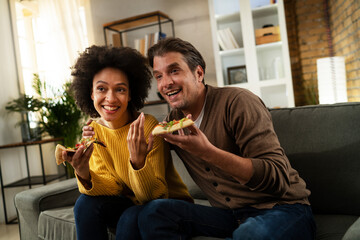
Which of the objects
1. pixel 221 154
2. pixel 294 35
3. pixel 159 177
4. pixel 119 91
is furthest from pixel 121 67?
pixel 294 35

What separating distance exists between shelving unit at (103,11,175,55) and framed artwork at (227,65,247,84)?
0.88m

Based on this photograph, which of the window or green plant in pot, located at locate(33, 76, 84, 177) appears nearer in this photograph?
green plant in pot, located at locate(33, 76, 84, 177)

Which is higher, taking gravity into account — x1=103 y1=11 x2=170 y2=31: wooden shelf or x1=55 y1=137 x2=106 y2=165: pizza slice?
x1=103 y1=11 x2=170 y2=31: wooden shelf

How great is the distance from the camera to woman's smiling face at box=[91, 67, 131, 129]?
147 centimetres

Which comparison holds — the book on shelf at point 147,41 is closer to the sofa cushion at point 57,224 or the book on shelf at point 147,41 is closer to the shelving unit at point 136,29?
the shelving unit at point 136,29

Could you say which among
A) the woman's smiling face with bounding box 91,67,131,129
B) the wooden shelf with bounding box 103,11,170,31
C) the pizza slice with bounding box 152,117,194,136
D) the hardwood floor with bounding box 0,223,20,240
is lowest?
the hardwood floor with bounding box 0,223,20,240

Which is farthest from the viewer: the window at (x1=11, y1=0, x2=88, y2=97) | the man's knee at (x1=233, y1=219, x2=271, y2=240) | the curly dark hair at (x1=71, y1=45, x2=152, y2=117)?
the window at (x1=11, y1=0, x2=88, y2=97)

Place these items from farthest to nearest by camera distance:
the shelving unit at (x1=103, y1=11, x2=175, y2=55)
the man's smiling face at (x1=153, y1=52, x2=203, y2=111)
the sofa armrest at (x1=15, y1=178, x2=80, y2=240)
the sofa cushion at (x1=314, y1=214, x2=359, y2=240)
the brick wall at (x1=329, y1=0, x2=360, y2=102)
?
1. the shelving unit at (x1=103, y1=11, x2=175, y2=55)
2. the brick wall at (x1=329, y1=0, x2=360, y2=102)
3. the sofa armrest at (x1=15, y1=178, x2=80, y2=240)
4. the man's smiling face at (x1=153, y1=52, x2=203, y2=111)
5. the sofa cushion at (x1=314, y1=214, x2=359, y2=240)

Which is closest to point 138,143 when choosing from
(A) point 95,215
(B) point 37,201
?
(A) point 95,215

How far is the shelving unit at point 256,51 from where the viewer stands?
3.44 meters

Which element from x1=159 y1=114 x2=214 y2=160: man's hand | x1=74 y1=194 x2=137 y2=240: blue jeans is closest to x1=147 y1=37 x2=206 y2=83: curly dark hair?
x1=159 y1=114 x2=214 y2=160: man's hand

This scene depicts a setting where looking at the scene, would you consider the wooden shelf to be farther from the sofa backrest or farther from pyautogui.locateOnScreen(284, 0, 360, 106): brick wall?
the sofa backrest

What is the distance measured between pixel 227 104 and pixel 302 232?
1.79ft

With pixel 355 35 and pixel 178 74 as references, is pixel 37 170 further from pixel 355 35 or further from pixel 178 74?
pixel 355 35
